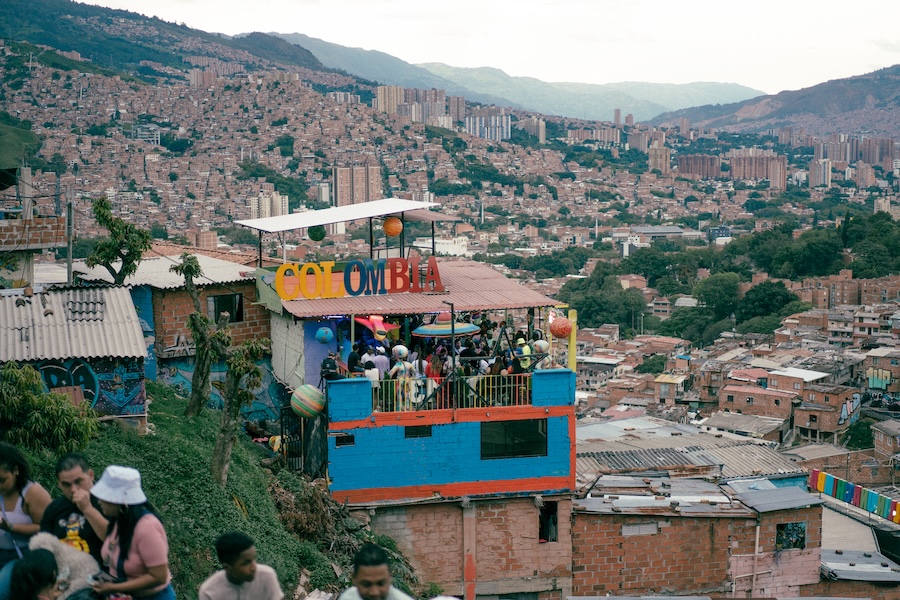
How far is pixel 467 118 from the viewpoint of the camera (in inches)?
7352

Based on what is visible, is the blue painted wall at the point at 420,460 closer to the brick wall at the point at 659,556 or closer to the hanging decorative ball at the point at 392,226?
the brick wall at the point at 659,556

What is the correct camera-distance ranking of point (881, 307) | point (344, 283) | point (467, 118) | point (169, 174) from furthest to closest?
point (467, 118) → point (169, 174) → point (881, 307) → point (344, 283)

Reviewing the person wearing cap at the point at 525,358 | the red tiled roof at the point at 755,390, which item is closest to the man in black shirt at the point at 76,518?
the person wearing cap at the point at 525,358

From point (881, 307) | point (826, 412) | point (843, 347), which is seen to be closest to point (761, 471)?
point (826, 412)

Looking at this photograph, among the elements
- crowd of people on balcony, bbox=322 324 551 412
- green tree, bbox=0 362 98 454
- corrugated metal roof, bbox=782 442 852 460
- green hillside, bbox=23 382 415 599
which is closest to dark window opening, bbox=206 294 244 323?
green hillside, bbox=23 382 415 599

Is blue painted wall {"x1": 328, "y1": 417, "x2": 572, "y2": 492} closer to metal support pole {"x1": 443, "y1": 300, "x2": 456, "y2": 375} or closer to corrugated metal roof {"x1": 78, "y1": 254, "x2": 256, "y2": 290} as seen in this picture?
metal support pole {"x1": 443, "y1": 300, "x2": 456, "y2": 375}

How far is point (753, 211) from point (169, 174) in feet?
242

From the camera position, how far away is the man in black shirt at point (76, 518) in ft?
→ 14.4

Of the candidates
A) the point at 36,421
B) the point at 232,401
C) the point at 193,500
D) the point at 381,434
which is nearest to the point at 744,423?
the point at 381,434

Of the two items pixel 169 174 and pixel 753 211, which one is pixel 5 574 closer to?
pixel 169 174

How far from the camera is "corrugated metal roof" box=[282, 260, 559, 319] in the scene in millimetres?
10688

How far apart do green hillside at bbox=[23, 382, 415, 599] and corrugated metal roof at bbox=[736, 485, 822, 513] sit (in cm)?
376

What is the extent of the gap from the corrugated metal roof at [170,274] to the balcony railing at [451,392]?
2997mm

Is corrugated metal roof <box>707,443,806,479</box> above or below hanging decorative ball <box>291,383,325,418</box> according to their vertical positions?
below
